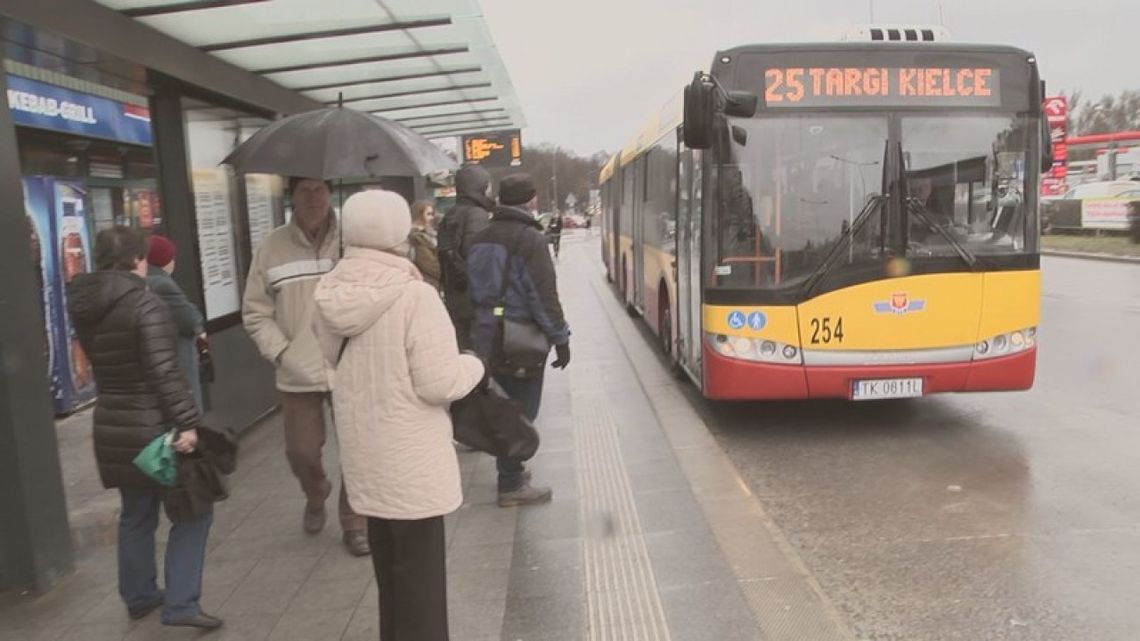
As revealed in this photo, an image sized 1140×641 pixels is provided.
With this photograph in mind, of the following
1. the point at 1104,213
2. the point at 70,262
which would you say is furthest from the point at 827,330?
the point at 1104,213

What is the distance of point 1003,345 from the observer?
6.14 metres

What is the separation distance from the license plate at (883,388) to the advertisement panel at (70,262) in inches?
257

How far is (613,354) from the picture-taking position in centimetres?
1030

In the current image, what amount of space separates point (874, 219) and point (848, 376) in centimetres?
115

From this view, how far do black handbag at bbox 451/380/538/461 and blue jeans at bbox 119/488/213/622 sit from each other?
45.6 inches

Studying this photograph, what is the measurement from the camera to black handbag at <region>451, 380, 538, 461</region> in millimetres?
3221

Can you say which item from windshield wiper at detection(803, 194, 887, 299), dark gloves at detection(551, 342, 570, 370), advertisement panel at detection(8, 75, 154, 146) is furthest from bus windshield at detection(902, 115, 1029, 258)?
advertisement panel at detection(8, 75, 154, 146)

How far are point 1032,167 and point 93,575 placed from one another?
655 cm

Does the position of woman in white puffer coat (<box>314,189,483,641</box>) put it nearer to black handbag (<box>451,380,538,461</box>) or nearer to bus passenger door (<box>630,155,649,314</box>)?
black handbag (<box>451,380,538,461</box>)

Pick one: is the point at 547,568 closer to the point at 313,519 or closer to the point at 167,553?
the point at 313,519

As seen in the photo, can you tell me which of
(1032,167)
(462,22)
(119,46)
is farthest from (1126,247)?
(119,46)

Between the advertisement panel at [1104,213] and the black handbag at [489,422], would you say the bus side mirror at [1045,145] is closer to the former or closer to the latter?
the black handbag at [489,422]

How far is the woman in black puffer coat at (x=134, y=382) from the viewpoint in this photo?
3111mm

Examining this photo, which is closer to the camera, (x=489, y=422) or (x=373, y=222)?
(x=373, y=222)
